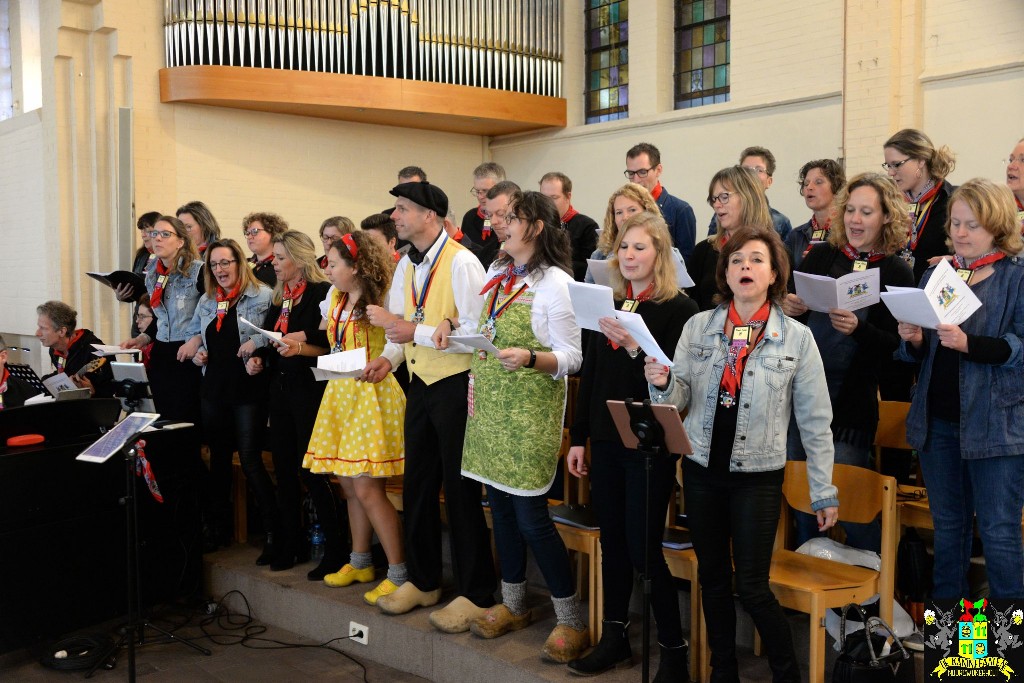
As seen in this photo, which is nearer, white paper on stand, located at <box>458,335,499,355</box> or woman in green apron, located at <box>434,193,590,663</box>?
white paper on stand, located at <box>458,335,499,355</box>

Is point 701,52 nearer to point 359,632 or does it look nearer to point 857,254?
point 857,254

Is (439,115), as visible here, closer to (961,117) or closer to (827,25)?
(827,25)

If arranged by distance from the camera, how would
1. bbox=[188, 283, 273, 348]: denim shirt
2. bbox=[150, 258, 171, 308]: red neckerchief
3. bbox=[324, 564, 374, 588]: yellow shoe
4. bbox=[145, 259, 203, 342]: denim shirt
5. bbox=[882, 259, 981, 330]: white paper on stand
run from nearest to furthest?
bbox=[882, 259, 981, 330]: white paper on stand, bbox=[324, 564, 374, 588]: yellow shoe, bbox=[188, 283, 273, 348]: denim shirt, bbox=[145, 259, 203, 342]: denim shirt, bbox=[150, 258, 171, 308]: red neckerchief

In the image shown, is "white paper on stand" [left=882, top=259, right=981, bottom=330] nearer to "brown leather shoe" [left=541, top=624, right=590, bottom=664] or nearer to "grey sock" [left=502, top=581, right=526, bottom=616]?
"brown leather shoe" [left=541, top=624, right=590, bottom=664]

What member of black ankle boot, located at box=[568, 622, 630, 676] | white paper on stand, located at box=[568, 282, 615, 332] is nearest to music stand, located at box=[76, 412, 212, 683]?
black ankle boot, located at box=[568, 622, 630, 676]

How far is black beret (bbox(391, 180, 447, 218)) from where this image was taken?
4047mm

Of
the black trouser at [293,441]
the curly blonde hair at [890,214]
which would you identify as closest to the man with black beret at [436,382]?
the black trouser at [293,441]

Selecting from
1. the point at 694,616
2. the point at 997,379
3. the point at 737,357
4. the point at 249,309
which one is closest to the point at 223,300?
the point at 249,309

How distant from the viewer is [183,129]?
8.53 m

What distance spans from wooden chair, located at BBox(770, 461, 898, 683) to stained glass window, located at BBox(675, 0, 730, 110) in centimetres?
571

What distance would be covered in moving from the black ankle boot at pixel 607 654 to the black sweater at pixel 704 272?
1348 millimetres

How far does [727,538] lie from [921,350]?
941mm

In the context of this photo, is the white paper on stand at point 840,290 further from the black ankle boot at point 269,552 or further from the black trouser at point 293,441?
the black ankle boot at point 269,552

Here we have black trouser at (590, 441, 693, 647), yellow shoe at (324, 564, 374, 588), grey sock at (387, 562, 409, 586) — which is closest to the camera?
black trouser at (590, 441, 693, 647)
